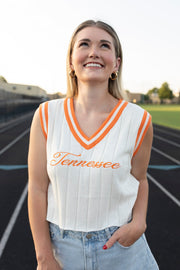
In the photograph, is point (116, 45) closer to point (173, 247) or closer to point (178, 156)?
point (173, 247)

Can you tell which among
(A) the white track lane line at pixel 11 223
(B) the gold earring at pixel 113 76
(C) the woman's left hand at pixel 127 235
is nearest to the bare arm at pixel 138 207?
(C) the woman's left hand at pixel 127 235

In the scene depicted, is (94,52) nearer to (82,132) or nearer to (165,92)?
(82,132)

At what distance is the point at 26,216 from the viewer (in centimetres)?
551

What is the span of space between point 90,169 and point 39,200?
346 millimetres

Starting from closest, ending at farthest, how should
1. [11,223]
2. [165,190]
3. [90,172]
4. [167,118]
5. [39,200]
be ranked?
[90,172] < [39,200] < [11,223] < [165,190] < [167,118]

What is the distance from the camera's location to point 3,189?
7.11 m

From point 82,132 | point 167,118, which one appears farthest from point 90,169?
point 167,118

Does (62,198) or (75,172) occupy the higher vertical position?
(75,172)

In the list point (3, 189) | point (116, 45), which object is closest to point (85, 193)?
point (116, 45)

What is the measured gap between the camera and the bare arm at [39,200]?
145cm

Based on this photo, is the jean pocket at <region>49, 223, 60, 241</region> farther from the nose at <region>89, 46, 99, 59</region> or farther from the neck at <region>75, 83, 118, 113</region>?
the nose at <region>89, 46, 99, 59</region>

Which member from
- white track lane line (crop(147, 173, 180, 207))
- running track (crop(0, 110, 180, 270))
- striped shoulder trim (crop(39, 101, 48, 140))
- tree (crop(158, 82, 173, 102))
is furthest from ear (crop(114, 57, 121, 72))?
tree (crop(158, 82, 173, 102))

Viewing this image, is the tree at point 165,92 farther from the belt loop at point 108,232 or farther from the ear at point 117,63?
the belt loop at point 108,232

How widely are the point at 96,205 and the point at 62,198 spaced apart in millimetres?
182
